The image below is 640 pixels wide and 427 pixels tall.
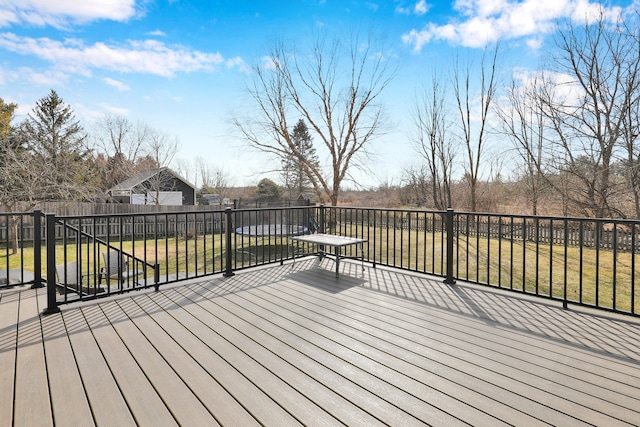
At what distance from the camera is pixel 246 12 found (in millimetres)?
7875

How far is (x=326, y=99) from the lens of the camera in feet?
48.4

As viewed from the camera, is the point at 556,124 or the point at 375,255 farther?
the point at 556,124

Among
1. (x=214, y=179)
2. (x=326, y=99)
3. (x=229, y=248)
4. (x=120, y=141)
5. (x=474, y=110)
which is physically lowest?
(x=229, y=248)

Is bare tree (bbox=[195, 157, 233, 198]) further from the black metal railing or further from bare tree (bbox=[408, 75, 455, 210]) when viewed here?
bare tree (bbox=[408, 75, 455, 210])

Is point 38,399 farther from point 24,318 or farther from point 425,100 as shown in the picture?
point 425,100

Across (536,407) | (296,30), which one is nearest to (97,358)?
(536,407)

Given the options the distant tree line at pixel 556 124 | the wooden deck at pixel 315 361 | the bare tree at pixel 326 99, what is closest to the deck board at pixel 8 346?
the wooden deck at pixel 315 361

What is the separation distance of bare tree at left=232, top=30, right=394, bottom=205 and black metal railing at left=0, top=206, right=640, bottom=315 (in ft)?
15.0

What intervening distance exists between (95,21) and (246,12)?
3.81 m

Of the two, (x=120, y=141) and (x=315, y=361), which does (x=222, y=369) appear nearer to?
(x=315, y=361)

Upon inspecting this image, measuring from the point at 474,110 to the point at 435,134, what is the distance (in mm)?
1474

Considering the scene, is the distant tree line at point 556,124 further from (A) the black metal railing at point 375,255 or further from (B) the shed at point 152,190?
(B) the shed at point 152,190

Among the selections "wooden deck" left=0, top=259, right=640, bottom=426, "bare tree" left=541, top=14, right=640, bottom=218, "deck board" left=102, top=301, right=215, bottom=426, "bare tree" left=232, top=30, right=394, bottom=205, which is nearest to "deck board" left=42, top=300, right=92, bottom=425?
"wooden deck" left=0, top=259, right=640, bottom=426

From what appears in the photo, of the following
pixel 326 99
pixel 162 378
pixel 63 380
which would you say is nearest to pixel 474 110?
pixel 326 99
